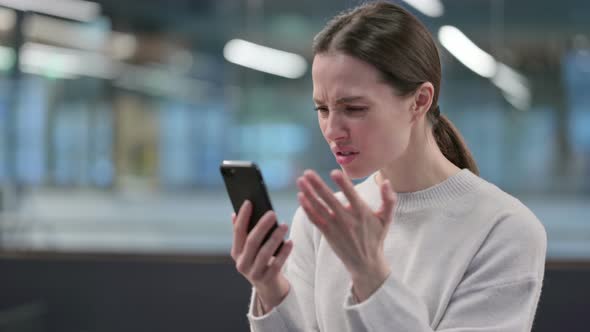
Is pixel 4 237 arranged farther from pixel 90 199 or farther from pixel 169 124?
pixel 169 124

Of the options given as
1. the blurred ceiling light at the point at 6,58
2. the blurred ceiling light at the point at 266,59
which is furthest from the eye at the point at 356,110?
the blurred ceiling light at the point at 6,58

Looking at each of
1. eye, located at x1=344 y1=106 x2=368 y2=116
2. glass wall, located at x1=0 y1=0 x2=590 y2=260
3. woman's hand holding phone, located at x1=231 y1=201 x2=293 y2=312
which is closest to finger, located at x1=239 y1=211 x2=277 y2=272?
woman's hand holding phone, located at x1=231 y1=201 x2=293 y2=312

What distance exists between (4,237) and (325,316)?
4.74 meters

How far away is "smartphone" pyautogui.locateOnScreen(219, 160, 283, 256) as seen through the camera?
4.29 feet

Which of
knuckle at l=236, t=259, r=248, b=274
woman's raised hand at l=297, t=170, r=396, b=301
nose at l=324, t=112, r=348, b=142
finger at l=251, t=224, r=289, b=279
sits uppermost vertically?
nose at l=324, t=112, r=348, b=142

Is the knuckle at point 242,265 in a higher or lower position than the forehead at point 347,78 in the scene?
lower

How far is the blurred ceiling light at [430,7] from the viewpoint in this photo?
4141mm

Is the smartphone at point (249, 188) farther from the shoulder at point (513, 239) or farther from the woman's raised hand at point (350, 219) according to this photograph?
the shoulder at point (513, 239)

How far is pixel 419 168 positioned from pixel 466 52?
3.45 metres

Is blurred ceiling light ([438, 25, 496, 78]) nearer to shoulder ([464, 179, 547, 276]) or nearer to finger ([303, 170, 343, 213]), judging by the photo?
shoulder ([464, 179, 547, 276])

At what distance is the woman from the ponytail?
0.10 metres

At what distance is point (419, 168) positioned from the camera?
150 cm

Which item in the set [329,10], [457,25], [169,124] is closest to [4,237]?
[169,124]

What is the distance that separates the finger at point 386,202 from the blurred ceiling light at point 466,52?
11.2 ft
